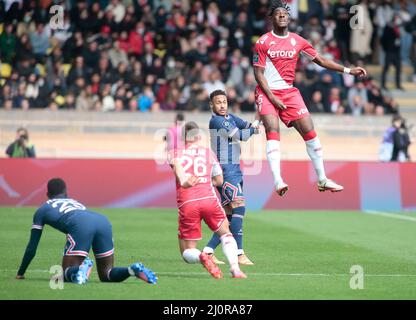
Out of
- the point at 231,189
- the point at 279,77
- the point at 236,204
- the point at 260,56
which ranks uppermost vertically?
the point at 260,56

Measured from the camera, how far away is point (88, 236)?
12602 millimetres

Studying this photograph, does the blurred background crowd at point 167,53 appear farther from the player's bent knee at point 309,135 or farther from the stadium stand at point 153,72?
the player's bent knee at point 309,135

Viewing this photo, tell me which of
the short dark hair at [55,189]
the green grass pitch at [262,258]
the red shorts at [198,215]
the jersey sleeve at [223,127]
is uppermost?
the jersey sleeve at [223,127]

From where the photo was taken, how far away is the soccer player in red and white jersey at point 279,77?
1438 cm

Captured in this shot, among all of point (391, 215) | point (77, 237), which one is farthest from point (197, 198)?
point (391, 215)

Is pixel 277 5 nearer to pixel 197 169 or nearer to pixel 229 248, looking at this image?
pixel 197 169

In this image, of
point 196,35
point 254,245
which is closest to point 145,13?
point 196,35

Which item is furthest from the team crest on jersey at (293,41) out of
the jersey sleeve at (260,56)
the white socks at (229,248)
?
the white socks at (229,248)

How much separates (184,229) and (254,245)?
4612 millimetres

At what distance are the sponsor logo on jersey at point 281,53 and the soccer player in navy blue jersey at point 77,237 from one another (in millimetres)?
3265

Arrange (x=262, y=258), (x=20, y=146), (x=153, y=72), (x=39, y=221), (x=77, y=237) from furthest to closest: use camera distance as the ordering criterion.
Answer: (x=153, y=72), (x=20, y=146), (x=262, y=258), (x=77, y=237), (x=39, y=221)

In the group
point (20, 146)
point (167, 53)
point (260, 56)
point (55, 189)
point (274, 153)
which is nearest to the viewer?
point (55, 189)

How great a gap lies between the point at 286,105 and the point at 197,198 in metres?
2.21
